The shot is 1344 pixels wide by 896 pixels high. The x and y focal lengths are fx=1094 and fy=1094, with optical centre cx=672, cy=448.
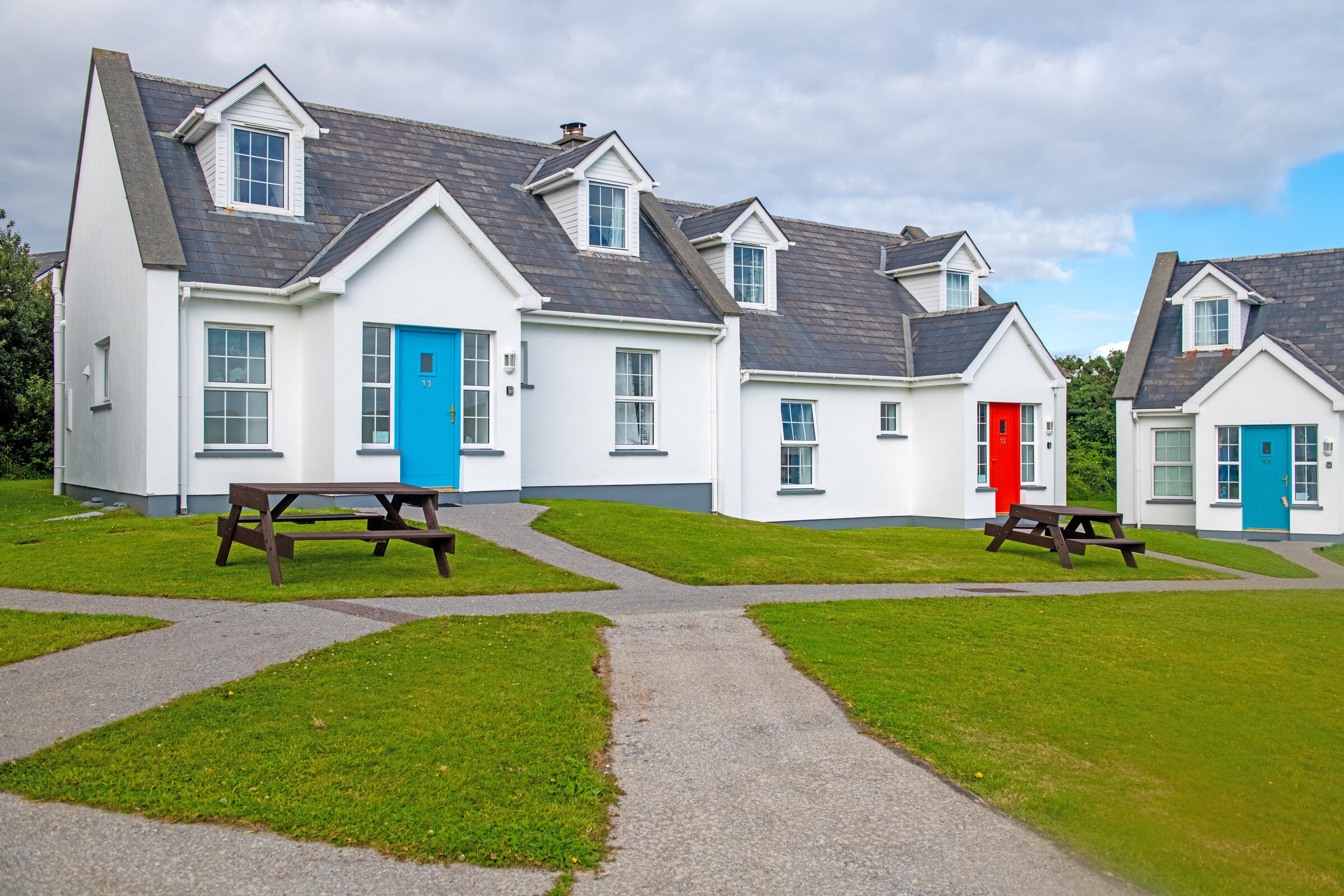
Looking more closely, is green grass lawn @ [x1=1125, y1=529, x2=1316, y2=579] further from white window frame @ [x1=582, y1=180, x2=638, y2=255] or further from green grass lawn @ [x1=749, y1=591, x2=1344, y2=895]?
white window frame @ [x1=582, y1=180, x2=638, y2=255]

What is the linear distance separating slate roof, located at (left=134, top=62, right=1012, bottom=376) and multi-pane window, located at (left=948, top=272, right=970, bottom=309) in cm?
83

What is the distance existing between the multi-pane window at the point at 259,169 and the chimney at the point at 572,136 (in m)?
7.64

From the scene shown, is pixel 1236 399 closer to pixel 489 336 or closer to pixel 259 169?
pixel 489 336

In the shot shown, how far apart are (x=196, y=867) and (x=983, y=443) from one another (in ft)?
73.4

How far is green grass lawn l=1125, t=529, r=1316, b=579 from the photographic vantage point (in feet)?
Result: 63.7

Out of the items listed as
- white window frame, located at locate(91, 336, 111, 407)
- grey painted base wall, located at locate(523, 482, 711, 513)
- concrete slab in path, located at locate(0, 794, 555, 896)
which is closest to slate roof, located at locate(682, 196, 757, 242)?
grey painted base wall, located at locate(523, 482, 711, 513)

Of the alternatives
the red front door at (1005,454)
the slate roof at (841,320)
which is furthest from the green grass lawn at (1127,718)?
the red front door at (1005,454)

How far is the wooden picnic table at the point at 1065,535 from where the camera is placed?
55.7 feet

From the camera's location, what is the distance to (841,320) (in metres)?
26.3

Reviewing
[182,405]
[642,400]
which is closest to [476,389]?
[642,400]

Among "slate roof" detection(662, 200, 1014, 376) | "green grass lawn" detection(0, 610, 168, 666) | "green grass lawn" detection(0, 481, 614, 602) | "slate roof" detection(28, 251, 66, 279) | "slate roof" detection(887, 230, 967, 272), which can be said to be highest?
"slate roof" detection(28, 251, 66, 279)

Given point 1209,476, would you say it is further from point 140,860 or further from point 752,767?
point 140,860

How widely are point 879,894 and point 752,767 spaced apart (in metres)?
1.58

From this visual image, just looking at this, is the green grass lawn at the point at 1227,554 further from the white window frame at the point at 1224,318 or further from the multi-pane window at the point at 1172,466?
the white window frame at the point at 1224,318
